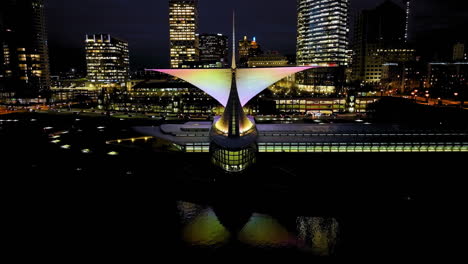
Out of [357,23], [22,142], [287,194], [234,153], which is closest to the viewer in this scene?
[287,194]

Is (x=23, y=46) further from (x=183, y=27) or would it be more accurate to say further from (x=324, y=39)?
(x=324, y=39)

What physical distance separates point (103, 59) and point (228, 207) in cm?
14994

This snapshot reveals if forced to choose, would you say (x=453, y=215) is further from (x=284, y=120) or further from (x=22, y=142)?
(x=22, y=142)

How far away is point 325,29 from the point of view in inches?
5118

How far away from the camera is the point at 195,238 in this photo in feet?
74.0

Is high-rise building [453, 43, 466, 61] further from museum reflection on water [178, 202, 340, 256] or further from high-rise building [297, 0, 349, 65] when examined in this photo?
museum reflection on water [178, 202, 340, 256]

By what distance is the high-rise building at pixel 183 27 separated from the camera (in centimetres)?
17188

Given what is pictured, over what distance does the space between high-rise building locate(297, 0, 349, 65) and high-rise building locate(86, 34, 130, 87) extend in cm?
9175

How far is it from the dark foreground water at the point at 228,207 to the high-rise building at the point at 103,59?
12521 cm

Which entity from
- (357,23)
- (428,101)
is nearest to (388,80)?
(428,101)

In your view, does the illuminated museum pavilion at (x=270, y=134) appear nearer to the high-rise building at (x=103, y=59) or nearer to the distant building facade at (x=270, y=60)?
the high-rise building at (x=103, y=59)

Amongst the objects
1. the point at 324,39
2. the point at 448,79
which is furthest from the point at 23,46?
the point at 448,79

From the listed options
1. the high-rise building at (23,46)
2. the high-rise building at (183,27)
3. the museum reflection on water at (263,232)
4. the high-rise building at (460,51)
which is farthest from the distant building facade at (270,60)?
the museum reflection on water at (263,232)

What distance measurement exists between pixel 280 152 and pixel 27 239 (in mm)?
26950
